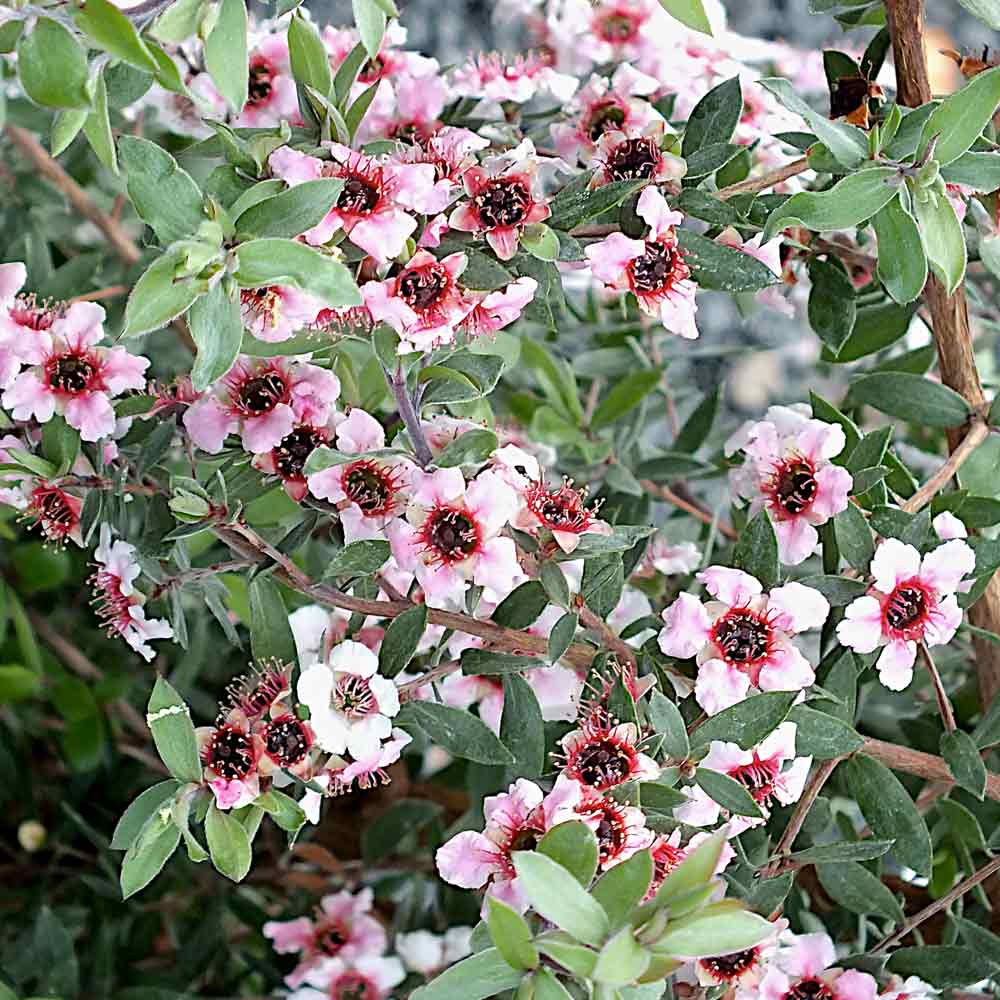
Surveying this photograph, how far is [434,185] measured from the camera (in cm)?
50

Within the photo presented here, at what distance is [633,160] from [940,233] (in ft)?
0.39

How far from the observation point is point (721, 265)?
0.55 meters

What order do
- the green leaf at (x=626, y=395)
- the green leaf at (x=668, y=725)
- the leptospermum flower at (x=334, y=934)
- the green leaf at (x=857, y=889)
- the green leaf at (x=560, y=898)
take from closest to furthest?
the green leaf at (x=560, y=898)
the green leaf at (x=668, y=725)
the green leaf at (x=857, y=889)
the leptospermum flower at (x=334, y=934)
the green leaf at (x=626, y=395)

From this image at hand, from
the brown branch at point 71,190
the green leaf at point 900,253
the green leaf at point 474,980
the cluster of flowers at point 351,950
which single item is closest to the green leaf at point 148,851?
the green leaf at point 474,980

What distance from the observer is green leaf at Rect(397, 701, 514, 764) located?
1.85ft

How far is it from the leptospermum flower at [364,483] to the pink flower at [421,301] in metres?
0.06

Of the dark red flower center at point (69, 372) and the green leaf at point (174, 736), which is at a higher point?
the dark red flower center at point (69, 372)

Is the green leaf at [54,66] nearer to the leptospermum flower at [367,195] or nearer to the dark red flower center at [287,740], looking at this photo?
the leptospermum flower at [367,195]

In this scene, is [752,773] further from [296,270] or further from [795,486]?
[296,270]

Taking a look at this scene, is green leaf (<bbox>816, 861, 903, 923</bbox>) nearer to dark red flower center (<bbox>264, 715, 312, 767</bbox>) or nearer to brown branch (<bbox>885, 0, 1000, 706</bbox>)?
brown branch (<bbox>885, 0, 1000, 706</bbox>)

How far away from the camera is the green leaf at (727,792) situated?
52 centimetres

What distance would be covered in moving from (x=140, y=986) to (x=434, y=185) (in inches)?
20.0

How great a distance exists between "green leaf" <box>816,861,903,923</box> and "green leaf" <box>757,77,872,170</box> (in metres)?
0.30

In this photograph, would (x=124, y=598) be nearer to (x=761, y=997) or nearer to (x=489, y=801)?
(x=489, y=801)
